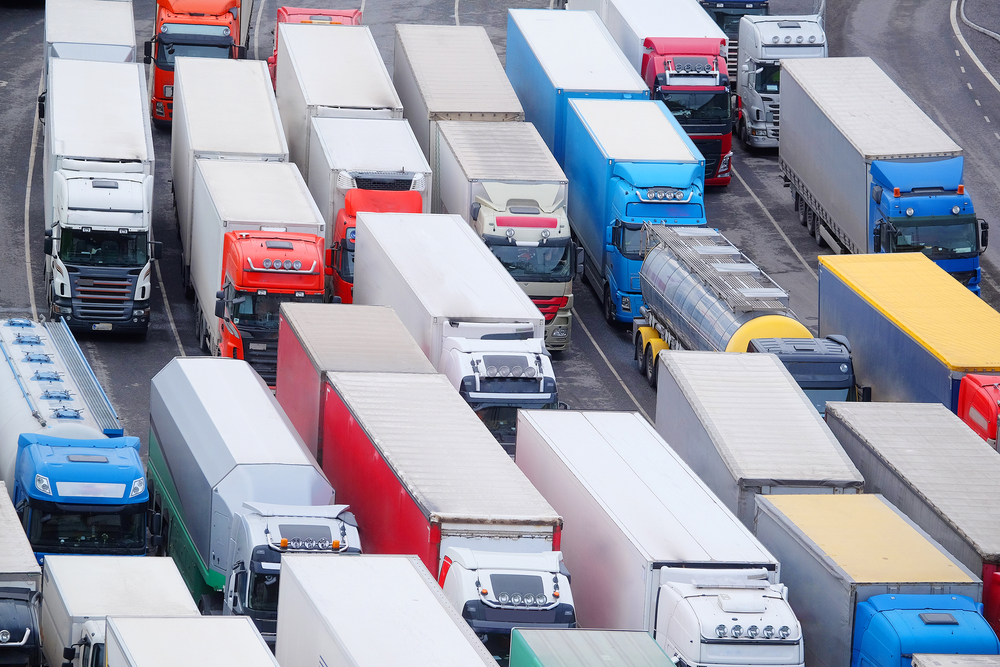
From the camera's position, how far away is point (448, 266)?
126 feet

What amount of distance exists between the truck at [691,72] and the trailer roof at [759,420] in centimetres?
1980

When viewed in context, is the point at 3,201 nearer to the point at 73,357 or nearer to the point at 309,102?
the point at 309,102

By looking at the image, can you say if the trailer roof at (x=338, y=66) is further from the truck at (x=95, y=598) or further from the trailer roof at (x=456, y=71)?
the truck at (x=95, y=598)

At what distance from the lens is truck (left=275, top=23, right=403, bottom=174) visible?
48.1 meters

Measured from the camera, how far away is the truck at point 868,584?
26062 millimetres

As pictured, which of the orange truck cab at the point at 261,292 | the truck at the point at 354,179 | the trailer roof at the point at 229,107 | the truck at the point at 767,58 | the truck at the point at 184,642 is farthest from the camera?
the truck at the point at 767,58

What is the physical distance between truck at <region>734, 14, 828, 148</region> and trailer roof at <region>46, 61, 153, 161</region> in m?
20.1

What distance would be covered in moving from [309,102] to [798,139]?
1475cm

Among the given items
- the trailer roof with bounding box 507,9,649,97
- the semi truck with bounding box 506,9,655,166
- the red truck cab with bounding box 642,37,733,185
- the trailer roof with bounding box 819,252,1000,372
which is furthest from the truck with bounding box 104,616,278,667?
the red truck cab with bounding box 642,37,733,185

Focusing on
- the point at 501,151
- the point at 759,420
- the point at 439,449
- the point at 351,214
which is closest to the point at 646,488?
the point at 439,449

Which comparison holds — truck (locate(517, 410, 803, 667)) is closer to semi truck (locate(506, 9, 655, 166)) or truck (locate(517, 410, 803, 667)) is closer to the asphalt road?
the asphalt road

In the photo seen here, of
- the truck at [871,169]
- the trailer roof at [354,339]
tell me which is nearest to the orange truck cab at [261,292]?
the trailer roof at [354,339]

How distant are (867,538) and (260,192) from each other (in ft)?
63.5

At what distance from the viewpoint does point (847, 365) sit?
123ft
